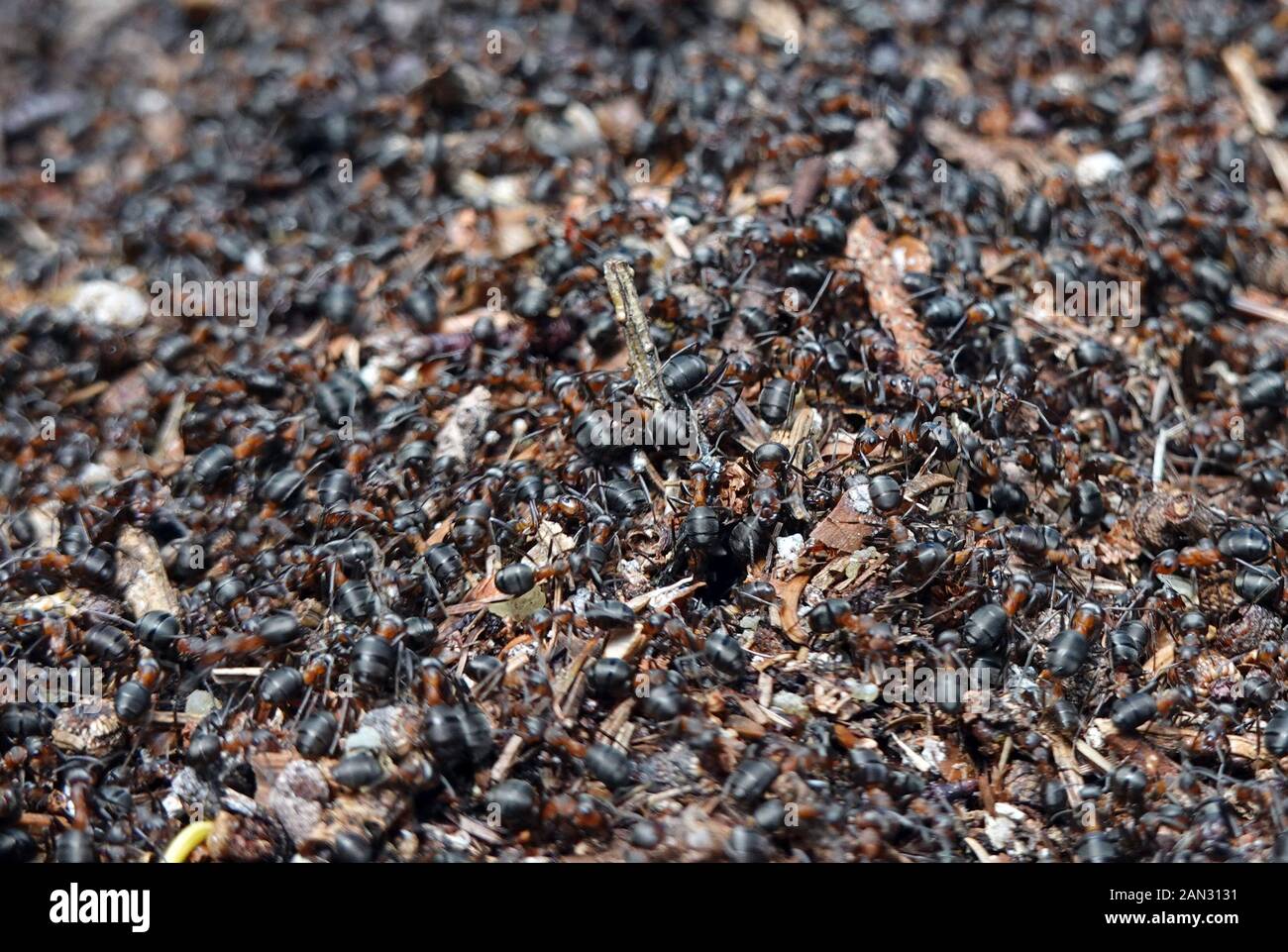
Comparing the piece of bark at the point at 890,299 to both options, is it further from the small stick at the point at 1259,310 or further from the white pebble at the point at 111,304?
the white pebble at the point at 111,304

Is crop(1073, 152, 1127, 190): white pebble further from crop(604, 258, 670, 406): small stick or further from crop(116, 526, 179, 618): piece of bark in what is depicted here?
crop(116, 526, 179, 618): piece of bark

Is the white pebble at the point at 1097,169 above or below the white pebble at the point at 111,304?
above

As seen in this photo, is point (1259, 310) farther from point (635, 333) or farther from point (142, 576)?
point (142, 576)

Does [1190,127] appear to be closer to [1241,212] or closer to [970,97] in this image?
[1241,212]

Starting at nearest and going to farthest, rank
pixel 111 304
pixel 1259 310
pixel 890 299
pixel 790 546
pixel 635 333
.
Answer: pixel 790 546 < pixel 635 333 < pixel 890 299 < pixel 1259 310 < pixel 111 304

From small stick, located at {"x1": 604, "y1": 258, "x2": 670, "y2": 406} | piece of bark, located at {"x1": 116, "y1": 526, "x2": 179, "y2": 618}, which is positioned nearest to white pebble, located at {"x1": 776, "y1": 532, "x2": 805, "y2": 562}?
small stick, located at {"x1": 604, "y1": 258, "x2": 670, "y2": 406}

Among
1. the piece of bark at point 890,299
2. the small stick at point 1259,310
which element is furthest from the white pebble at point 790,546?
the small stick at point 1259,310

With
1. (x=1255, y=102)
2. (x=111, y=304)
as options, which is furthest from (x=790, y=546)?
(x=1255, y=102)

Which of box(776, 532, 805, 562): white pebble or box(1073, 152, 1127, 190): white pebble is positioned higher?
box(1073, 152, 1127, 190): white pebble
